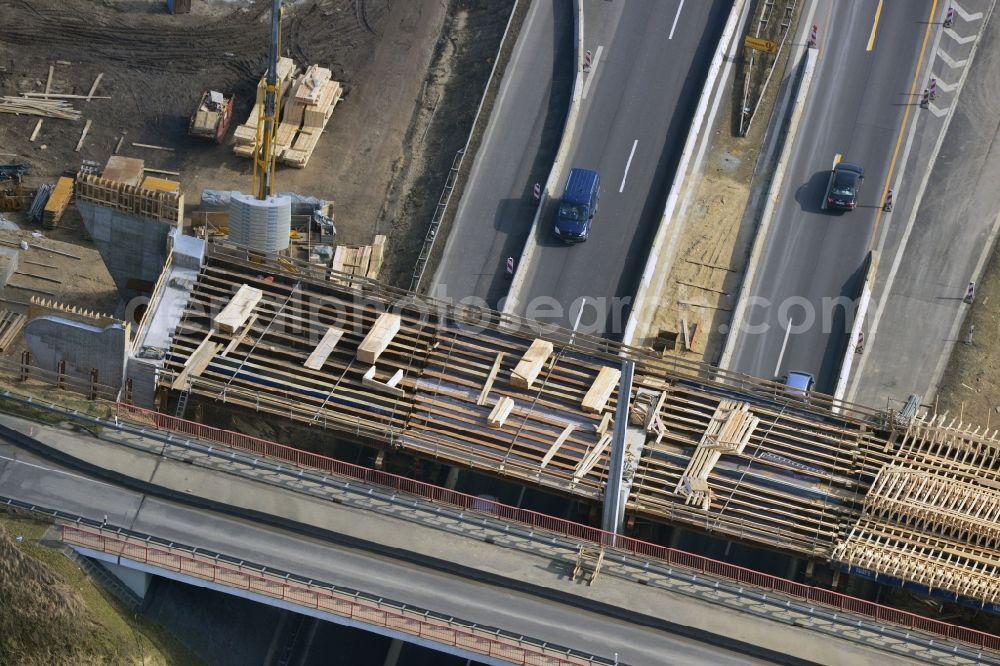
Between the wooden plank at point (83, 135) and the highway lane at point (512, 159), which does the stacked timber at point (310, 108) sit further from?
the wooden plank at point (83, 135)

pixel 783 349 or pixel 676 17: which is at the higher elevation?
pixel 676 17

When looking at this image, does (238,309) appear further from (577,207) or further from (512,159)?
(512,159)

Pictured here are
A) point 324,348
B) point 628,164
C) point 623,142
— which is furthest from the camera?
point 623,142

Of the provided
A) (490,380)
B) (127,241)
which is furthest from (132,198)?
(490,380)

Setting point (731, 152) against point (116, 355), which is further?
point (731, 152)

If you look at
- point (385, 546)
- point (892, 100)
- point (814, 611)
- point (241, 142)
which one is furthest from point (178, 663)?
point (892, 100)

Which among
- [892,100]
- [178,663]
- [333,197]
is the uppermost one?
[892,100]

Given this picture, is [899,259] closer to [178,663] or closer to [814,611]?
[814,611]
